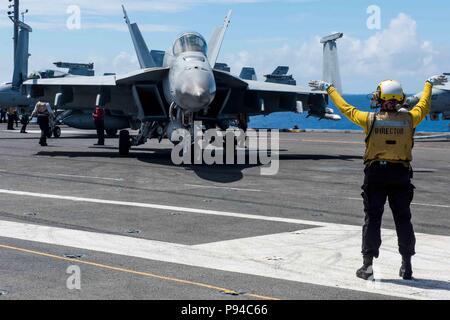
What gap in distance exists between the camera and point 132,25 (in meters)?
29.8

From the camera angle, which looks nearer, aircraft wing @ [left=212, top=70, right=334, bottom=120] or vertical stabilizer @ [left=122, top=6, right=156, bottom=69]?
aircraft wing @ [left=212, top=70, right=334, bottom=120]

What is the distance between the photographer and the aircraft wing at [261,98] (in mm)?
24281

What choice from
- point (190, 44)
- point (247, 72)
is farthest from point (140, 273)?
point (247, 72)

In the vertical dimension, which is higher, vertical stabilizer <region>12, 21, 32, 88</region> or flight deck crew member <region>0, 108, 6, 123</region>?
vertical stabilizer <region>12, 21, 32, 88</region>

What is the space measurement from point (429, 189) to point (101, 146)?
17700mm

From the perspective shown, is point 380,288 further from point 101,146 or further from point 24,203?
point 101,146

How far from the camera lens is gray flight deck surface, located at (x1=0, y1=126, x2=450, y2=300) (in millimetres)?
7418

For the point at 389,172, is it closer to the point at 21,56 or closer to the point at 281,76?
the point at 21,56

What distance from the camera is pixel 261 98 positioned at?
26859 millimetres

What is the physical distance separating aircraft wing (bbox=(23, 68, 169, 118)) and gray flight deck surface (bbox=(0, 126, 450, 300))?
6.69 feet

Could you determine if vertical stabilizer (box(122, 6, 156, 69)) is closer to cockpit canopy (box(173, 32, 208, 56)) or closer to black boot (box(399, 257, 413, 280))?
cockpit canopy (box(173, 32, 208, 56))

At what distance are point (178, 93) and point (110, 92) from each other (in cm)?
659

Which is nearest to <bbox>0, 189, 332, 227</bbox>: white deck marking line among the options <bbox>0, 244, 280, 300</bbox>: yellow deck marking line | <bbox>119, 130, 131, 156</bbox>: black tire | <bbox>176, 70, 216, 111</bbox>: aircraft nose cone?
<bbox>0, 244, 280, 300</bbox>: yellow deck marking line
